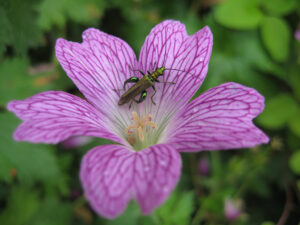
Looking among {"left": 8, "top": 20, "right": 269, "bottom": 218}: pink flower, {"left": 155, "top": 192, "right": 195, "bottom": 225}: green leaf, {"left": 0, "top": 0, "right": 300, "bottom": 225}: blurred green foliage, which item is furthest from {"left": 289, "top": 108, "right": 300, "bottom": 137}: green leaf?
{"left": 8, "top": 20, "right": 269, "bottom": 218}: pink flower

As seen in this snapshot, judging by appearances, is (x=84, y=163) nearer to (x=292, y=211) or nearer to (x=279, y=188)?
(x=292, y=211)

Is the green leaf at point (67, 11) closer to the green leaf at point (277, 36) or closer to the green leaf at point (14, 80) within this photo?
the green leaf at point (14, 80)

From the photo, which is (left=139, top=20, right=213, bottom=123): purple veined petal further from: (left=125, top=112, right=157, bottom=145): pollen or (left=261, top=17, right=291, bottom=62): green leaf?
(left=261, top=17, right=291, bottom=62): green leaf

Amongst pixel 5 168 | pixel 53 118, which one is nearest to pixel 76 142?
pixel 5 168

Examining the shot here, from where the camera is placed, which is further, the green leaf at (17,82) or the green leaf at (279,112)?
the green leaf at (279,112)

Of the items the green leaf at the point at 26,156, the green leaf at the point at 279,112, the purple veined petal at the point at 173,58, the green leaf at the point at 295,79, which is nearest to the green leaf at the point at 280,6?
the green leaf at the point at 295,79

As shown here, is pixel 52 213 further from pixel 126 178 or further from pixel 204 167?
pixel 126 178

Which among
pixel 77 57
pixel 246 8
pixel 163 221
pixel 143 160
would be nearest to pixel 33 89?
pixel 77 57
